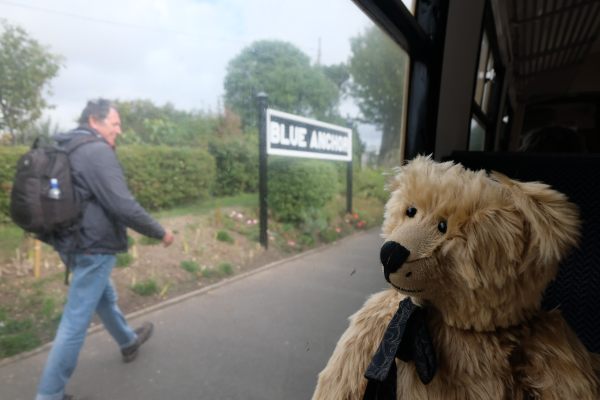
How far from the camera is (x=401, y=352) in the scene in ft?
1.79

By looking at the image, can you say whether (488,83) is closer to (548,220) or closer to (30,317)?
(548,220)

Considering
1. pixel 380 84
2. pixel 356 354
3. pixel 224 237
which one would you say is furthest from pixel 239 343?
pixel 380 84

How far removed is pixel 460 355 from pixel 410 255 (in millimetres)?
180

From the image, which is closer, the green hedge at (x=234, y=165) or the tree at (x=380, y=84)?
the green hedge at (x=234, y=165)

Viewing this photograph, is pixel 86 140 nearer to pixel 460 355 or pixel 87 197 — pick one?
pixel 87 197

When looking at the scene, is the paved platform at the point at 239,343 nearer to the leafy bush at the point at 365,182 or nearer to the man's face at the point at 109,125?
the leafy bush at the point at 365,182

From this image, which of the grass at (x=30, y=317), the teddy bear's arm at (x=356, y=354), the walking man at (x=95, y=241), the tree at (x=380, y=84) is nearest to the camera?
the teddy bear's arm at (x=356, y=354)

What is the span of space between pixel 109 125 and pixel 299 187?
0.96 metres

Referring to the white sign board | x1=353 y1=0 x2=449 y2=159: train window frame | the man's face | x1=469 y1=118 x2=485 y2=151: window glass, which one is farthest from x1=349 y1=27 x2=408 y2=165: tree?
x1=469 y1=118 x2=485 y2=151: window glass

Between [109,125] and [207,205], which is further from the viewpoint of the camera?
[207,205]

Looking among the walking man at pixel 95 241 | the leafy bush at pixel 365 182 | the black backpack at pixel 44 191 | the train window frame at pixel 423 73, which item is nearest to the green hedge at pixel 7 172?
the black backpack at pixel 44 191

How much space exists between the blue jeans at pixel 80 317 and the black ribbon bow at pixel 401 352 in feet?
2.29

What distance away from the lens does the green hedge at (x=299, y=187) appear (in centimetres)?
150

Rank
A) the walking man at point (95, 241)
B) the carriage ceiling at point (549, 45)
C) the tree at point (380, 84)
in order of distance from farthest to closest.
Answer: the carriage ceiling at point (549, 45) < the tree at point (380, 84) < the walking man at point (95, 241)
